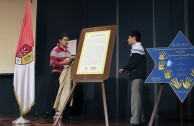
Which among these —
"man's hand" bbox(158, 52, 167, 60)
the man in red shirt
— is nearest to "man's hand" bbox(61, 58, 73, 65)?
the man in red shirt

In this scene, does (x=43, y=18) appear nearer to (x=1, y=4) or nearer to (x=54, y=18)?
(x=54, y=18)

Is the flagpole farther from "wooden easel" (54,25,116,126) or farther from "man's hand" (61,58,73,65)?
"wooden easel" (54,25,116,126)

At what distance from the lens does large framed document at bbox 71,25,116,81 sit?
3.18 meters

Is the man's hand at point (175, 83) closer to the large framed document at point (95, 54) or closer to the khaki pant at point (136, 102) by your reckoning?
the khaki pant at point (136, 102)

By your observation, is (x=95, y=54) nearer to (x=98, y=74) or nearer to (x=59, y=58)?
(x=98, y=74)

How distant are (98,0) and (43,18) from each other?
115 centimetres

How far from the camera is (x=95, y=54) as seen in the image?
10.8 feet

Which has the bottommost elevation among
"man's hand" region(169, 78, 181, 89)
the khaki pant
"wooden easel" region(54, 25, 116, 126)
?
the khaki pant

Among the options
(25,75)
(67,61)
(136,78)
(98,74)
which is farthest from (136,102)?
(25,75)

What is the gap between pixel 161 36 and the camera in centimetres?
522

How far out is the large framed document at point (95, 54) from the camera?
3.18m

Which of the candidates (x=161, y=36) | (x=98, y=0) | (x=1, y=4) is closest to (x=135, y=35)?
(x=161, y=36)

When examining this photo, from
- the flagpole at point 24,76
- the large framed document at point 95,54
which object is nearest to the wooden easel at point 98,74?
the large framed document at point 95,54

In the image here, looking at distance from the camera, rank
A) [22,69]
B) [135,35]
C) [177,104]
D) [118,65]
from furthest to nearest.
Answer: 1. [118,65]
2. [177,104]
3. [22,69]
4. [135,35]
